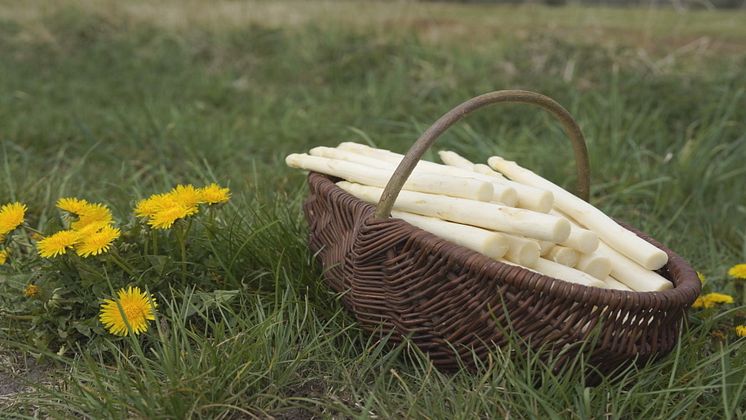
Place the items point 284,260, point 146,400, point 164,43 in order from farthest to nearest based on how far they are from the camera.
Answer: point 164,43
point 284,260
point 146,400

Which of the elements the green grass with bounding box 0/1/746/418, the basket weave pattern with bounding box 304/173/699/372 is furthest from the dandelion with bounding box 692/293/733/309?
the basket weave pattern with bounding box 304/173/699/372

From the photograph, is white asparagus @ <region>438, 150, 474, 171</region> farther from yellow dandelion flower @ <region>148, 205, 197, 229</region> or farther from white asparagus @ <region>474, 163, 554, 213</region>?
yellow dandelion flower @ <region>148, 205, 197, 229</region>

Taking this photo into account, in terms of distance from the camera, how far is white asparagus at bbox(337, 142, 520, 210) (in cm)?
203

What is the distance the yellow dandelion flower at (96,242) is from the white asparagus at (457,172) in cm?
77

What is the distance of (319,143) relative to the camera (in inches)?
164

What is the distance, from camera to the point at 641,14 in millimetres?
6039

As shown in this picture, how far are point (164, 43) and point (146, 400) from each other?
15.3 feet

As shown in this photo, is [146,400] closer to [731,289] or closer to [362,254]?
[362,254]

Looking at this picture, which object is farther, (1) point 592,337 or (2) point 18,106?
(2) point 18,106

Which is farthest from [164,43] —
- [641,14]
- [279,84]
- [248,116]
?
[641,14]

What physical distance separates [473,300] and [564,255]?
0.30m

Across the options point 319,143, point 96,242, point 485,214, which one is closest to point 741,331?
point 485,214

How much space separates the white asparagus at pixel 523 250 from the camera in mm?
1914

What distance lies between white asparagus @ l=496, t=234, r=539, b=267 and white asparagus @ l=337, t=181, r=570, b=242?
27 millimetres
